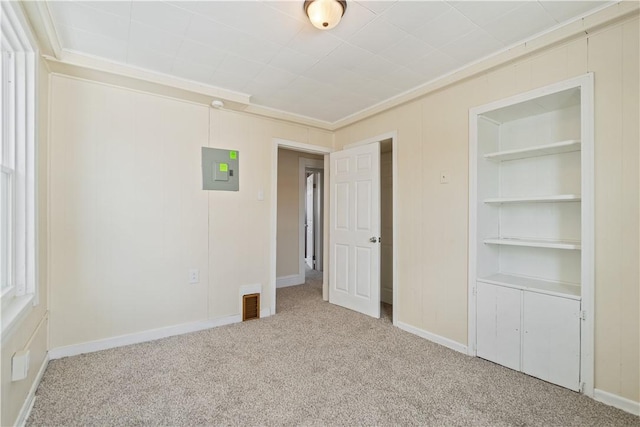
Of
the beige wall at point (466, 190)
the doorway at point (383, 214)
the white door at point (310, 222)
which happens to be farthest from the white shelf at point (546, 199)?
the white door at point (310, 222)

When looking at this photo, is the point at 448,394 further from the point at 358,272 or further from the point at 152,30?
the point at 152,30

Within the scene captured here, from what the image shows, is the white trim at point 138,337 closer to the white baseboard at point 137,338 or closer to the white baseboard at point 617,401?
the white baseboard at point 137,338

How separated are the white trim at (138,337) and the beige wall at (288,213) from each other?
1847 millimetres

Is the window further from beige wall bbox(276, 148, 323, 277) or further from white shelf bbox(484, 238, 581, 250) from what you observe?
beige wall bbox(276, 148, 323, 277)

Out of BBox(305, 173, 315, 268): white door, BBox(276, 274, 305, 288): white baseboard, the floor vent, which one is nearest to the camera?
the floor vent

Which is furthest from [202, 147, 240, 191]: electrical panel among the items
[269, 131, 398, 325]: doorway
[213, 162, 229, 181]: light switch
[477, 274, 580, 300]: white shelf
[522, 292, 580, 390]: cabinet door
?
[522, 292, 580, 390]: cabinet door

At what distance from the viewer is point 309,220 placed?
673 cm

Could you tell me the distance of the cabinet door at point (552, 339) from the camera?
75.9 inches

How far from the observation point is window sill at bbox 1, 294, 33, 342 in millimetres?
1383

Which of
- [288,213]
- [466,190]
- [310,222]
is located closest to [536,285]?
[466,190]

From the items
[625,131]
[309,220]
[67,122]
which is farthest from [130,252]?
[309,220]

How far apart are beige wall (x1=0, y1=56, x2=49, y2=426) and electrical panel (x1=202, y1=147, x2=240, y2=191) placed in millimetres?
1197

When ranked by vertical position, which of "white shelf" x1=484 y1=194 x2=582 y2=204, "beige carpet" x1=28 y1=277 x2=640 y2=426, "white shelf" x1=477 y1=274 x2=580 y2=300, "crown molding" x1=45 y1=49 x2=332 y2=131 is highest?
"crown molding" x1=45 y1=49 x2=332 y2=131

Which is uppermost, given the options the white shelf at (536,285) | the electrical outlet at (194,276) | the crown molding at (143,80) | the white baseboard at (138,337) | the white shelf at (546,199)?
the crown molding at (143,80)
